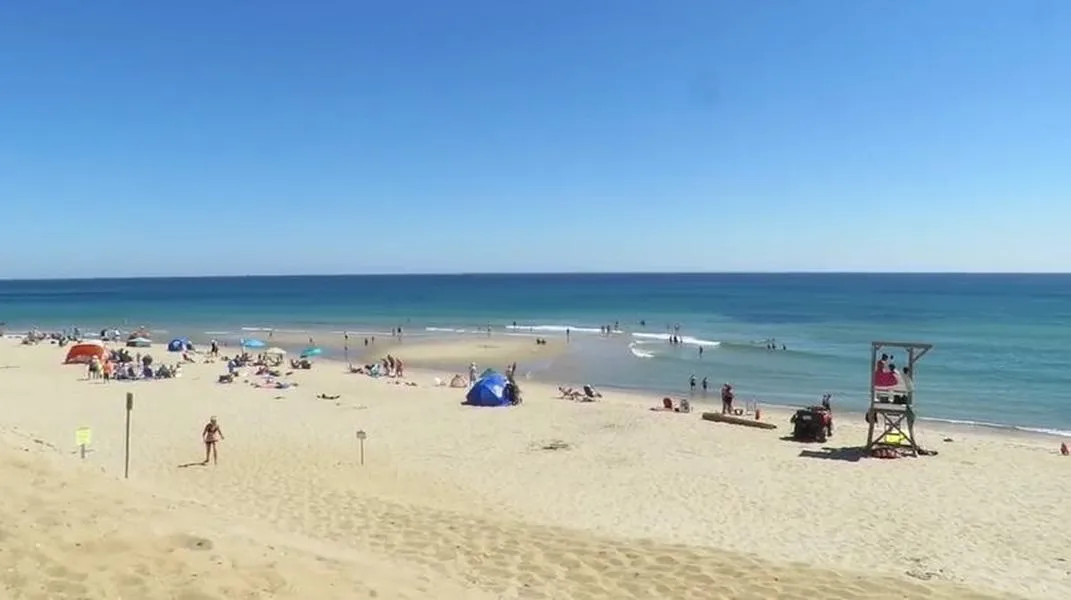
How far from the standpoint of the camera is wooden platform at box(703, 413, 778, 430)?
A: 23.3 meters

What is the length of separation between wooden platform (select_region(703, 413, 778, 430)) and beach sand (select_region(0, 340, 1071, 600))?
0.53m

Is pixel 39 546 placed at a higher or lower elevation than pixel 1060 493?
higher

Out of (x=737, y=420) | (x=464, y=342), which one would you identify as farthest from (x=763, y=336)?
(x=737, y=420)

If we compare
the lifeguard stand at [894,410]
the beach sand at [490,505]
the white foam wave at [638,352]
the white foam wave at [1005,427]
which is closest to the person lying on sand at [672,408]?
the beach sand at [490,505]

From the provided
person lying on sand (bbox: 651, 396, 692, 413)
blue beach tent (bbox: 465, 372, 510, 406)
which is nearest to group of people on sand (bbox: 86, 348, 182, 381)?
blue beach tent (bbox: 465, 372, 510, 406)

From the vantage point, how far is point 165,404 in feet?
82.7

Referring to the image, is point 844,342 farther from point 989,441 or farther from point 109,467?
point 109,467

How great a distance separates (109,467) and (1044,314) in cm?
9161

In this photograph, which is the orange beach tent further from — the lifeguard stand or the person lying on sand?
the lifeguard stand

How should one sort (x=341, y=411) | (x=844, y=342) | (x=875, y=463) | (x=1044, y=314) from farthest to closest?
(x=1044, y=314)
(x=844, y=342)
(x=341, y=411)
(x=875, y=463)

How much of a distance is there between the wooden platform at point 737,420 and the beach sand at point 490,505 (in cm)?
53

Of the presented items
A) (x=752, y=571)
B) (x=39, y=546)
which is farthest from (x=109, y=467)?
(x=752, y=571)

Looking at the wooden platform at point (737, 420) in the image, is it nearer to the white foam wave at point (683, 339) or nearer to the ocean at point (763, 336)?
the ocean at point (763, 336)

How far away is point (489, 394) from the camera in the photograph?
26.7 m
